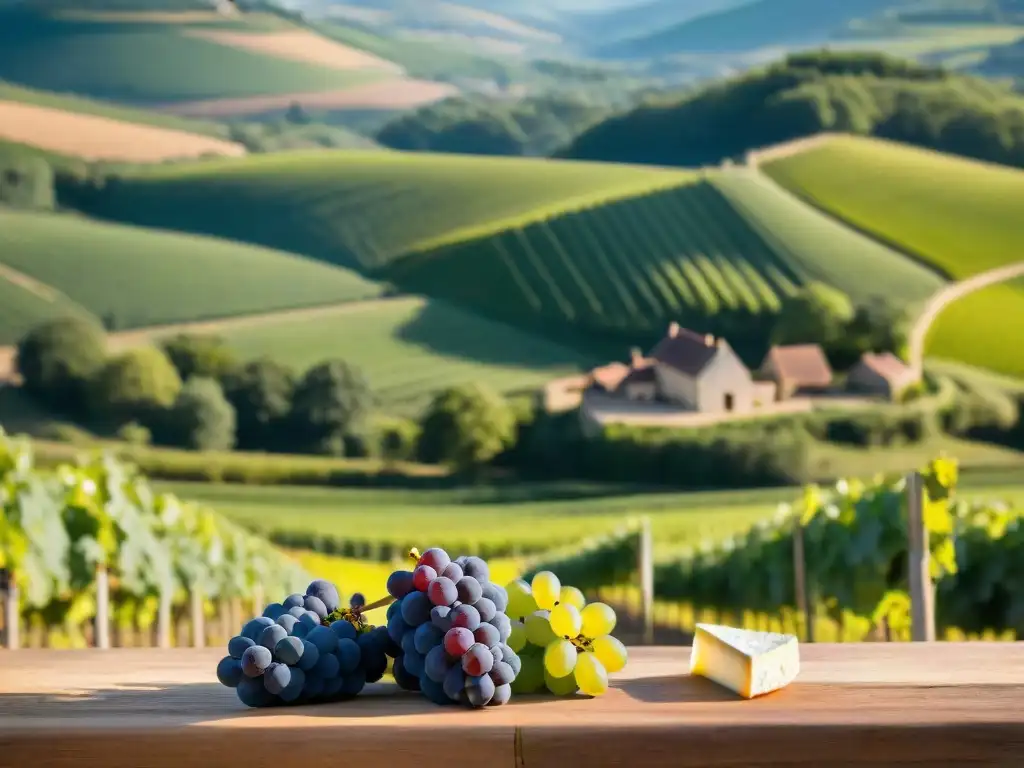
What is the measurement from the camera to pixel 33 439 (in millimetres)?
6195

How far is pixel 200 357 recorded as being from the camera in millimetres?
6398

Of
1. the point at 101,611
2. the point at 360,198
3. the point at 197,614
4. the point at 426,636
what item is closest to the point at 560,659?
the point at 426,636

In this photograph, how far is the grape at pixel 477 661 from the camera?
126cm

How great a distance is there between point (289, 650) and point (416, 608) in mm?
109

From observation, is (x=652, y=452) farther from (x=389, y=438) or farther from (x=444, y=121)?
(x=444, y=121)

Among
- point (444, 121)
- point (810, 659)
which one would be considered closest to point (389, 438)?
point (444, 121)

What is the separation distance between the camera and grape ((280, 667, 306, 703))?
1295mm

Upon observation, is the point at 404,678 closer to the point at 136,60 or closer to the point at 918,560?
the point at 918,560

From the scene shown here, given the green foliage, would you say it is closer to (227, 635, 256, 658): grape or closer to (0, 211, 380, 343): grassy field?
(0, 211, 380, 343): grassy field

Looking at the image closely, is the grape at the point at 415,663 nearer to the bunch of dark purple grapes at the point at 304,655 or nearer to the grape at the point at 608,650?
the bunch of dark purple grapes at the point at 304,655

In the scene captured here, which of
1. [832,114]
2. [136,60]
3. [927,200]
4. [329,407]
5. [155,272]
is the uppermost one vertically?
[136,60]

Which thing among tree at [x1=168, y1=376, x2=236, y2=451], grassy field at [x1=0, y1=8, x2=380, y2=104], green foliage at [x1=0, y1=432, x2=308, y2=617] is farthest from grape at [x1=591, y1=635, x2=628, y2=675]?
grassy field at [x1=0, y1=8, x2=380, y2=104]

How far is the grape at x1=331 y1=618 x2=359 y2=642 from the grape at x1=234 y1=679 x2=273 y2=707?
0.08m

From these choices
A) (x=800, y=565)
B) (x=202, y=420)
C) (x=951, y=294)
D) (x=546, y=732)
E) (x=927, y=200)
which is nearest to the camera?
(x=546, y=732)
